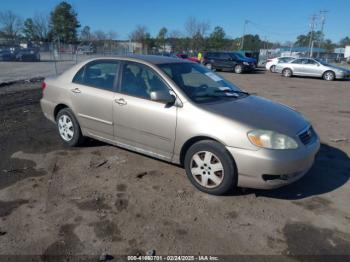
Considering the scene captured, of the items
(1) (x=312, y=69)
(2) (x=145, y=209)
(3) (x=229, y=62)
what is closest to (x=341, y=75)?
(1) (x=312, y=69)

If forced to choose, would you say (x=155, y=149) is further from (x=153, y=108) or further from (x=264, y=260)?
(x=264, y=260)

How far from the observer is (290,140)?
137 inches

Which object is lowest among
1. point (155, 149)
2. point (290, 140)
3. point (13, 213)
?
point (13, 213)

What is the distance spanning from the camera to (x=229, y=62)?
25594 millimetres

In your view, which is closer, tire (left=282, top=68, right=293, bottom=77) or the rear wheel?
tire (left=282, top=68, right=293, bottom=77)

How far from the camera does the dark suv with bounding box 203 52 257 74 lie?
82.6 ft

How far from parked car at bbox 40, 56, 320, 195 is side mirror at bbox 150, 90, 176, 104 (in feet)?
0.04

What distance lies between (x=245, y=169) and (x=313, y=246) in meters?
1.01

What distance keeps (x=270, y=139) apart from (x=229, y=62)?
23.2m

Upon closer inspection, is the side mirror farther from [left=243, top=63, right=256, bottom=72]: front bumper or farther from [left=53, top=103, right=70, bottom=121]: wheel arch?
[left=243, top=63, right=256, bottom=72]: front bumper

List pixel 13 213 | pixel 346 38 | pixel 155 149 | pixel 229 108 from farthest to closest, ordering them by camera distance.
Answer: pixel 346 38 → pixel 155 149 → pixel 229 108 → pixel 13 213

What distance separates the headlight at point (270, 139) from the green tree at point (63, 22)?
266 ft

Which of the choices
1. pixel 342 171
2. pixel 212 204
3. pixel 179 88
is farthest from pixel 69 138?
pixel 342 171

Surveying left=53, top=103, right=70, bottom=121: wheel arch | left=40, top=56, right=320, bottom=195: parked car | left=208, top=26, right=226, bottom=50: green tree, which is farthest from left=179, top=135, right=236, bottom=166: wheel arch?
left=208, top=26, right=226, bottom=50: green tree
